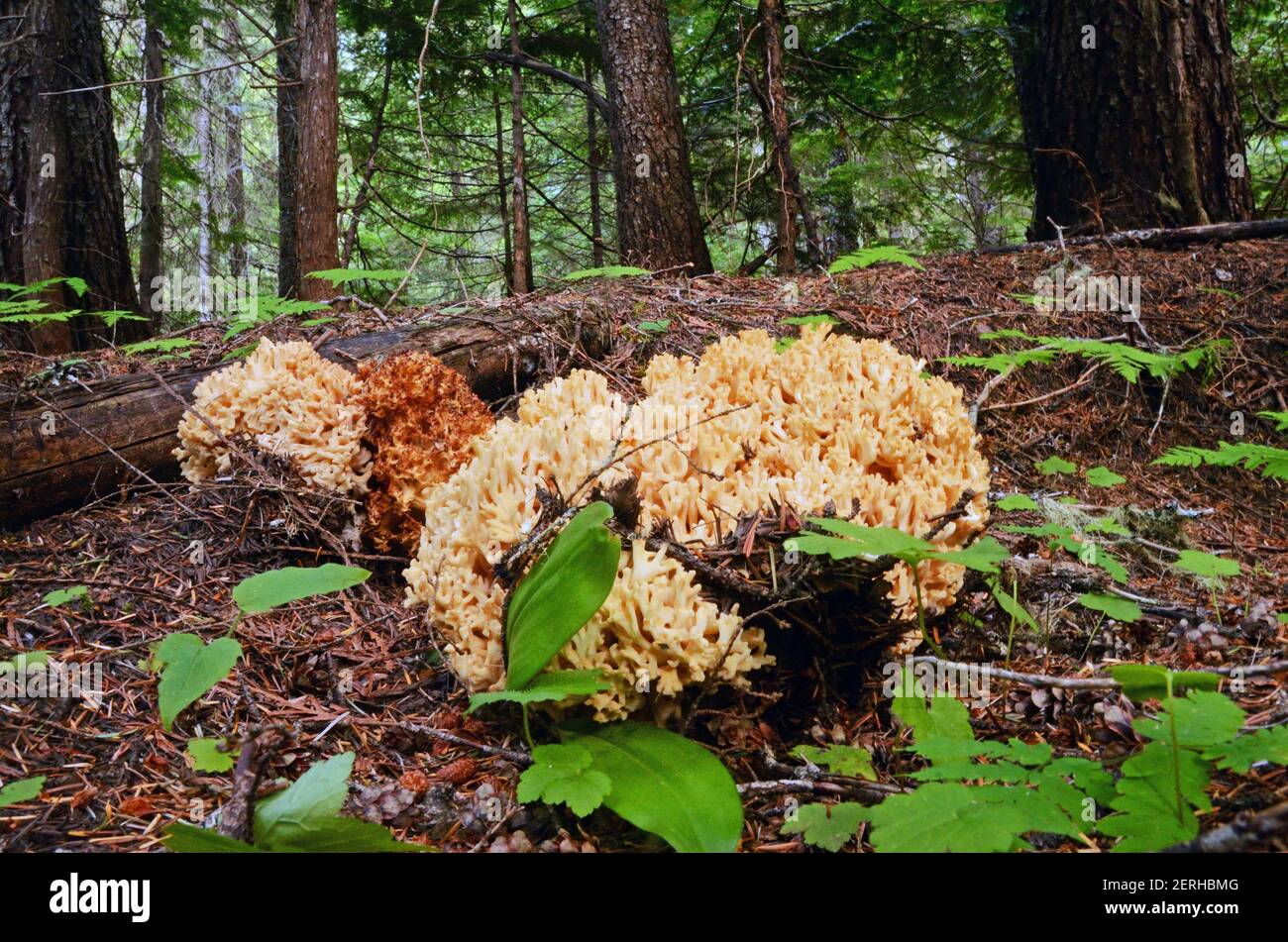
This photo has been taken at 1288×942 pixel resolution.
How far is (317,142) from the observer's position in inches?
239

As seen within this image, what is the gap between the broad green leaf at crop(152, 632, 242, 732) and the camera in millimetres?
1874

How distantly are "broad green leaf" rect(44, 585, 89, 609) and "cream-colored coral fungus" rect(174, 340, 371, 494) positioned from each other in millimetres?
787

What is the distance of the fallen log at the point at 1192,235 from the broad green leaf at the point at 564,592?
528 centimetres

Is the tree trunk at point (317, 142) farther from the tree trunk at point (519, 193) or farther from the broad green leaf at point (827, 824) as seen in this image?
the broad green leaf at point (827, 824)

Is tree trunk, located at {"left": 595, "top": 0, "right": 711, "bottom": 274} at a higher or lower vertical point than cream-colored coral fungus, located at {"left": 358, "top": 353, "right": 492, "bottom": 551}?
higher

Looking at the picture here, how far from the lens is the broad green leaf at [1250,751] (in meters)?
1.45

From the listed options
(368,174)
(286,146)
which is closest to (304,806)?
(368,174)

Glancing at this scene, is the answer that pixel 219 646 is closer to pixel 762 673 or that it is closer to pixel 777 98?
pixel 762 673

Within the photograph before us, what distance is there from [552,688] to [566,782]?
0.78 feet

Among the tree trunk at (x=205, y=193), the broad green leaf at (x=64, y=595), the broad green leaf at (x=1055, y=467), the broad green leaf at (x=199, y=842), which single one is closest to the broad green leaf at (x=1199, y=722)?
the broad green leaf at (x=199, y=842)

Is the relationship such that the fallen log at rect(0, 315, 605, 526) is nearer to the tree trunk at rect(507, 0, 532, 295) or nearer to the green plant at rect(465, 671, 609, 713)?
the green plant at rect(465, 671, 609, 713)

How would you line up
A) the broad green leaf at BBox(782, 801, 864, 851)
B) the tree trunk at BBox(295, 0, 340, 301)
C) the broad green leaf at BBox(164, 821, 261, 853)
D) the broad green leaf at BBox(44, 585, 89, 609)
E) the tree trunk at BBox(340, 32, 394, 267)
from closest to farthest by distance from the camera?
1. the broad green leaf at BBox(164, 821, 261, 853)
2. the broad green leaf at BBox(782, 801, 864, 851)
3. the broad green leaf at BBox(44, 585, 89, 609)
4. the tree trunk at BBox(295, 0, 340, 301)
5. the tree trunk at BBox(340, 32, 394, 267)

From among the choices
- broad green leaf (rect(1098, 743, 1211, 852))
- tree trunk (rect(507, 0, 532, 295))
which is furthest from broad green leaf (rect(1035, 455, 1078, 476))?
tree trunk (rect(507, 0, 532, 295))
